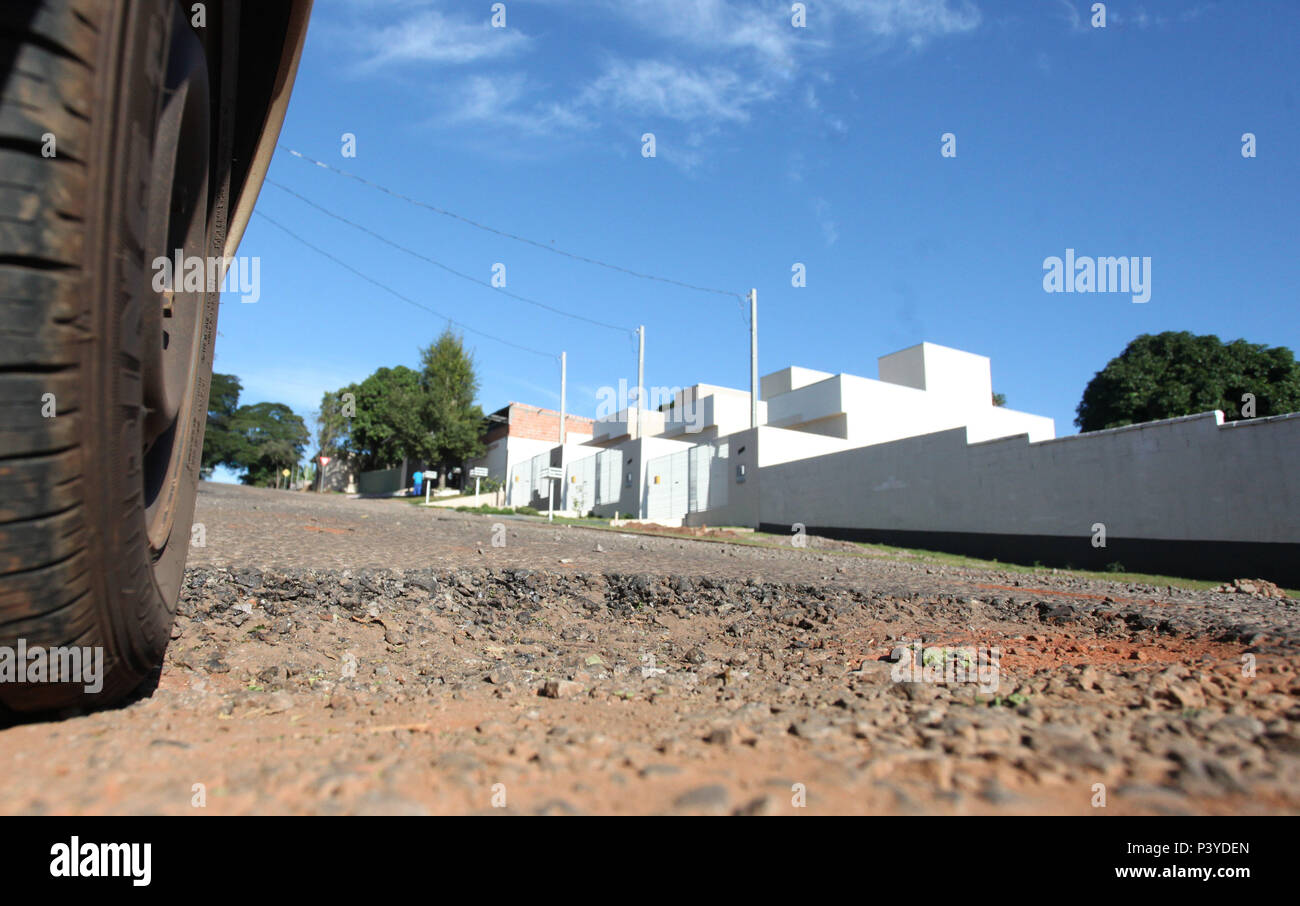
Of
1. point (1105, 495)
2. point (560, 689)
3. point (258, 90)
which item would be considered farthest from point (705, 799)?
point (1105, 495)

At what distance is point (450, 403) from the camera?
4250 cm

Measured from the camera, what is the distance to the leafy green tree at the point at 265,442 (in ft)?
218

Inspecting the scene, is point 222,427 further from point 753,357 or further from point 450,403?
point 753,357

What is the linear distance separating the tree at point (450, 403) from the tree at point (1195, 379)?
109 feet

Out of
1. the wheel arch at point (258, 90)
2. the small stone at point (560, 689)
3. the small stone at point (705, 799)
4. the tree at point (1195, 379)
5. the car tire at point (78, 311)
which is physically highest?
the tree at point (1195, 379)

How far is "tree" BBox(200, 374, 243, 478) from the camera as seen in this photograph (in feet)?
213

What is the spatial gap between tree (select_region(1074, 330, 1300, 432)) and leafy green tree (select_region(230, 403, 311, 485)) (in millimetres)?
65391

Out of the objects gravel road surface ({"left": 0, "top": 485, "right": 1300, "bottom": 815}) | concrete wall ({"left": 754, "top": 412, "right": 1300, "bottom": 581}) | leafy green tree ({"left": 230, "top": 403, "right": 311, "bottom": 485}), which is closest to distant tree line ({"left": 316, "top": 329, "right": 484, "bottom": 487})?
leafy green tree ({"left": 230, "top": 403, "right": 311, "bottom": 485})

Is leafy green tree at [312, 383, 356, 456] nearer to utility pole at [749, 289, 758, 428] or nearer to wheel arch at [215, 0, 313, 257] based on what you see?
utility pole at [749, 289, 758, 428]

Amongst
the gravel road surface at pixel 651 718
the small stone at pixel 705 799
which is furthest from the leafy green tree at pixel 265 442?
the small stone at pixel 705 799

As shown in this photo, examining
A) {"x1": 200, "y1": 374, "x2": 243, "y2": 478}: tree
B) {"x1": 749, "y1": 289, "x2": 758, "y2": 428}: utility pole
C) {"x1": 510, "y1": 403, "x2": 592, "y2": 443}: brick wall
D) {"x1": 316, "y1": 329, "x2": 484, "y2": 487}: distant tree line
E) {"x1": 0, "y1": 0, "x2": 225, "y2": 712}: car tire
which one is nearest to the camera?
{"x1": 0, "y1": 0, "x2": 225, "y2": 712}: car tire

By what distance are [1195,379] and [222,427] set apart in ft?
248

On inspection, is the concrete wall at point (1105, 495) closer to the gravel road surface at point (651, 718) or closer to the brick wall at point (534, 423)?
the gravel road surface at point (651, 718)
